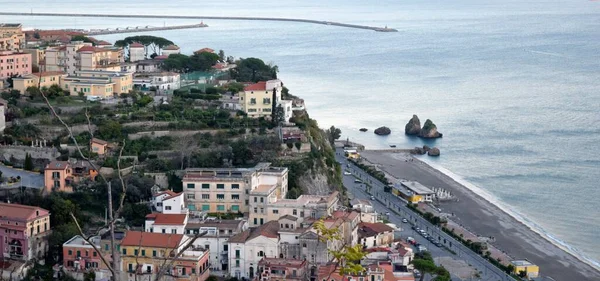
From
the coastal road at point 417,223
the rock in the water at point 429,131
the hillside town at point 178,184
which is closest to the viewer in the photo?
the hillside town at point 178,184

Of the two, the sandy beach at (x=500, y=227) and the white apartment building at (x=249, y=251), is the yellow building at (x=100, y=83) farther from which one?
the white apartment building at (x=249, y=251)

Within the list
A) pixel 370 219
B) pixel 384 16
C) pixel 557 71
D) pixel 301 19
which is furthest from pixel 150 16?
pixel 370 219

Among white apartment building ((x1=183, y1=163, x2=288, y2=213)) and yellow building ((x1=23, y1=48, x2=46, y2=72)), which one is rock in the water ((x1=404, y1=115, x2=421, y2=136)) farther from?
white apartment building ((x1=183, y1=163, x2=288, y2=213))

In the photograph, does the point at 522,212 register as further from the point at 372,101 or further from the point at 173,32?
the point at 173,32

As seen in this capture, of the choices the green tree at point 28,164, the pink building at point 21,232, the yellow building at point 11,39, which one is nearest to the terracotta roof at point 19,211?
the pink building at point 21,232

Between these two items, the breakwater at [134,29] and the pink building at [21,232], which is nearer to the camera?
the pink building at [21,232]

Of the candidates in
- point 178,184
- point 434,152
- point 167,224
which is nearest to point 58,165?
point 178,184
